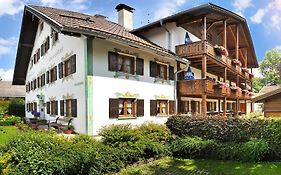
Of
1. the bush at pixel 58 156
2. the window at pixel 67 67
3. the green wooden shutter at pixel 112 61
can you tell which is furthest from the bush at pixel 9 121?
the bush at pixel 58 156

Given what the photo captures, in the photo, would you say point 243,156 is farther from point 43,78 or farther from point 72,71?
point 43,78

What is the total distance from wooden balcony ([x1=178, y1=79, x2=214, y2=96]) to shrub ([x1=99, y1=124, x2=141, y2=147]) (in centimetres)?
695

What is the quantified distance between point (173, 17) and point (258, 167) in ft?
36.8

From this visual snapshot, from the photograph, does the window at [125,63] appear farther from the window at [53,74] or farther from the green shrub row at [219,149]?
the window at [53,74]

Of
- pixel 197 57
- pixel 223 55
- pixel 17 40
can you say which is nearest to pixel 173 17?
pixel 197 57

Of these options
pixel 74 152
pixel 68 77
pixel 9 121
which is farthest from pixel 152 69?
pixel 9 121

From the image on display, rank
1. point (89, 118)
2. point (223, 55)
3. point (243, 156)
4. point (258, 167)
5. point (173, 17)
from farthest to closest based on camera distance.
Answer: point (223, 55), point (173, 17), point (89, 118), point (243, 156), point (258, 167)

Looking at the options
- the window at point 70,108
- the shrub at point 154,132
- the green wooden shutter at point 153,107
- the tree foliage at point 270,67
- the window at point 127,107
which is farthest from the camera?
the tree foliage at point 270,67

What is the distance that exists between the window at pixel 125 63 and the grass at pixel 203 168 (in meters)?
5.33

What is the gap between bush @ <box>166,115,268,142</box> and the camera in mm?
12244

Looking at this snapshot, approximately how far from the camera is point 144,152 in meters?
12.1

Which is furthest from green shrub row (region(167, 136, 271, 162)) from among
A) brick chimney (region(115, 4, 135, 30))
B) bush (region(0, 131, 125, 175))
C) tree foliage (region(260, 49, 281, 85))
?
tree foliage (region(260, 49, 281, 85))

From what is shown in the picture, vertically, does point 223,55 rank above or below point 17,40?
below

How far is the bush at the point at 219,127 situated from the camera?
12.2 meters
